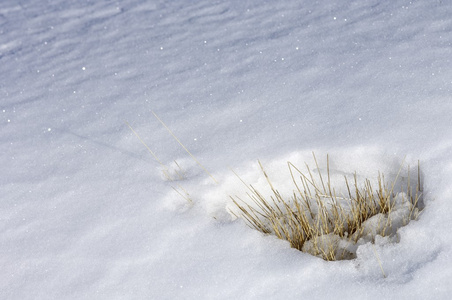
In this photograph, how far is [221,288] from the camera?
5.26ft

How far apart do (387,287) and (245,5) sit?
3.40m

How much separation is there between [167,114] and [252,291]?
151 centimetres

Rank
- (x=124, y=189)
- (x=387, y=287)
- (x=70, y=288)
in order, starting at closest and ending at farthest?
1. (x=387, y=287)
2. (x=70, y=288)
3. (x=124, y=189)

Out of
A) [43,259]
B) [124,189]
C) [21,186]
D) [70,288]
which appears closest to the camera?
[70,288]

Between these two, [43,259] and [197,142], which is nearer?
[43,259]

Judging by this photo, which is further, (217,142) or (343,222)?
(217,142)

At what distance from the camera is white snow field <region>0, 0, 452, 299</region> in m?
1.63

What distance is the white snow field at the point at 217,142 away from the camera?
1.63 meters

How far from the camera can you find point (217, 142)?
7.84ft

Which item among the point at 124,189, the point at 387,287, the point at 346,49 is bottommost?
the point at 387,287

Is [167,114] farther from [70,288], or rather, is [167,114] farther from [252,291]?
[252,291]

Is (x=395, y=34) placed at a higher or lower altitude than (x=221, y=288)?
higher

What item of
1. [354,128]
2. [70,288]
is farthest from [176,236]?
[354,128]

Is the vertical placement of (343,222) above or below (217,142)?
below
